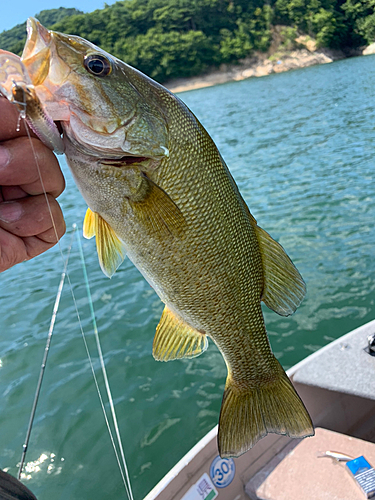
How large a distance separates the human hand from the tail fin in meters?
1.24

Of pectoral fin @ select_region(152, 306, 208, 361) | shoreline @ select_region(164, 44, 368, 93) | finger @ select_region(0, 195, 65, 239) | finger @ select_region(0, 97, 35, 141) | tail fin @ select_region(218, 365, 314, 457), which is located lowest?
shoreline @ select_region(164, 44, 368, 93)

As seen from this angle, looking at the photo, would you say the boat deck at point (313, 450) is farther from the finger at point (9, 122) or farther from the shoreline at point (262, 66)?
the shoreline at point (262, 66)

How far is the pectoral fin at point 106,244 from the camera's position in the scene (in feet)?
5.96

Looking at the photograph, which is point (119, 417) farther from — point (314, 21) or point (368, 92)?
point (314, 21)

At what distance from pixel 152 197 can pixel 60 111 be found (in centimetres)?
46

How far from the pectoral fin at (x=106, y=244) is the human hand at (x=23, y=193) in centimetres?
14

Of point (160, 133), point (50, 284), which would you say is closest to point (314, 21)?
point (50, 284)

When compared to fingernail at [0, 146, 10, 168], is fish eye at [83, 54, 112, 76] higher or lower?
higher

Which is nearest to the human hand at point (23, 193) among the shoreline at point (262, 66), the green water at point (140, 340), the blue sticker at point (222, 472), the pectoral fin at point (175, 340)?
the pectoral fin at point (175, 340)

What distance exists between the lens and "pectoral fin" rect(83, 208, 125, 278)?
182cm

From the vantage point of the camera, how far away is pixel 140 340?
710cm

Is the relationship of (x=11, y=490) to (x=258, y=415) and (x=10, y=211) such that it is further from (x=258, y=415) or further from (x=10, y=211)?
(x=258, y=415)

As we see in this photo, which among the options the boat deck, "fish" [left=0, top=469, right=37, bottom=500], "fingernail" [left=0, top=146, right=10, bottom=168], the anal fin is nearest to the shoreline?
the boat deck

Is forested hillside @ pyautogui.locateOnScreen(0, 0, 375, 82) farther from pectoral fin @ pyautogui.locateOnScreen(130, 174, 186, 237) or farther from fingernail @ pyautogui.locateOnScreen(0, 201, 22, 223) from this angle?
pectoral fin @ pyautogui.locateOnScreen(130, 174, 186, 237)
